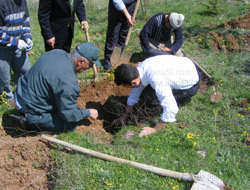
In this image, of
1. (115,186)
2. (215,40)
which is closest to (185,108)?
(115,186)

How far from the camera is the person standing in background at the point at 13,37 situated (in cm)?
355

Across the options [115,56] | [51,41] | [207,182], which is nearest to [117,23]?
[115,56]

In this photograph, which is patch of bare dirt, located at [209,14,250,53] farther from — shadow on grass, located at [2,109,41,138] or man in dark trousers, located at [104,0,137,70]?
shadow on grass, located at [2,109,41,138]

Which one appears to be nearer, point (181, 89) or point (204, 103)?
point (181, 89)

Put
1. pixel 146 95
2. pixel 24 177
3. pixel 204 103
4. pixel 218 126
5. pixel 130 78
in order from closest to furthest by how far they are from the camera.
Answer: pixel 24 177 < pixel 130 78 < pixel 218 126 < pixel 146 95 < pixel 204 103

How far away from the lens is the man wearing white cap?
4.90 meters

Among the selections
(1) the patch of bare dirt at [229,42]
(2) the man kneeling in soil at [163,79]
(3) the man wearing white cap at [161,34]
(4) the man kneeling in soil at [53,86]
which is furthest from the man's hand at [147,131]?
(1) the patch of bare dirt at [229,42]

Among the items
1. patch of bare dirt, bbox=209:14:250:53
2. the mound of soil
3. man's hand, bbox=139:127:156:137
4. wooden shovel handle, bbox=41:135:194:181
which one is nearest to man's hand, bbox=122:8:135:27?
the mound of soil

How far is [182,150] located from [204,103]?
1.46 m

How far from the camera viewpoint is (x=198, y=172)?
2.87 metres

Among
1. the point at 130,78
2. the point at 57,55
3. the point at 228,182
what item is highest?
the point at 57,55

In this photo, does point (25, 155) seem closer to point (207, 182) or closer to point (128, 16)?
point (207, 182)

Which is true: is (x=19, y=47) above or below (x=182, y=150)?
above

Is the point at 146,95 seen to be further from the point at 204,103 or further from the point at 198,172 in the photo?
the point at 198,172
